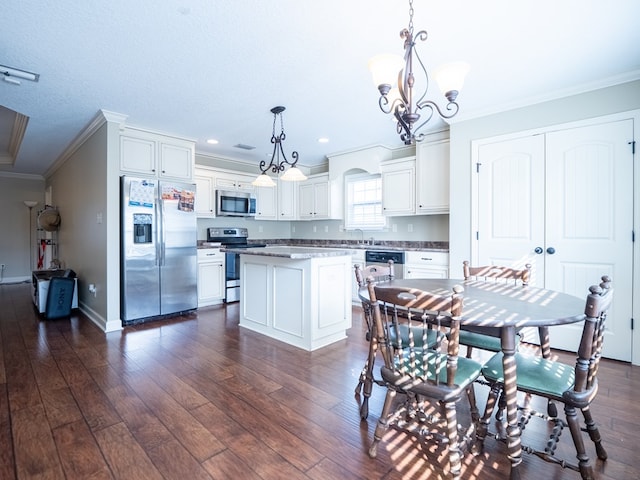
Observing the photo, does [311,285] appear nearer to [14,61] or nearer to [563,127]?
[563,127]

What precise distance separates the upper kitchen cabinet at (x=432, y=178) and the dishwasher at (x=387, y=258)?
25.9 inches

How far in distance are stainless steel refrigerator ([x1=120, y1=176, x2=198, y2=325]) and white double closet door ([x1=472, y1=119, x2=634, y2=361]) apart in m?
3.61

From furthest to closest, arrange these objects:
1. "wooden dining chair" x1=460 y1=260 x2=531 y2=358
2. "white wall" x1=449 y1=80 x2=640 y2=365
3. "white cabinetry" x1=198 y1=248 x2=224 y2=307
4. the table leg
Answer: "white cabinetry" x1=198 y1=248 x2=224 y2=307
"white wall" x1=449 y1=80 x2=640 y2=365
"wooden dining chair" x1=460 y1=260 x2=531 y2=358
the table leg

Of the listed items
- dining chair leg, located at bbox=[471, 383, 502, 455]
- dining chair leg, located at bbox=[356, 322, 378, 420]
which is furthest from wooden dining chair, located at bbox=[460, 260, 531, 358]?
dining chair leg, located at bbox=[356, 322, 378, 420]

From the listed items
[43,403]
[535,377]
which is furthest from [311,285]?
Result: [43,403]

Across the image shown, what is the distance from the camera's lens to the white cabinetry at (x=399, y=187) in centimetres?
454

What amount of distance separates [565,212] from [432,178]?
1.57 metres

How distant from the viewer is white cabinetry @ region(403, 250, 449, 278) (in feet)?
13.3

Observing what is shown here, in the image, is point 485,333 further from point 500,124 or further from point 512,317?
point 500,124

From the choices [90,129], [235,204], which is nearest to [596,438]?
[235,204]

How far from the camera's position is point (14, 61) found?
2.55 m

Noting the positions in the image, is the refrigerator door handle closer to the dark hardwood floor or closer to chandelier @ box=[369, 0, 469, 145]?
the dark hardwood floor

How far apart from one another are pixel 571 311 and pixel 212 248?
174 inches

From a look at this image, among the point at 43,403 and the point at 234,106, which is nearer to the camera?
the point at 43,403
